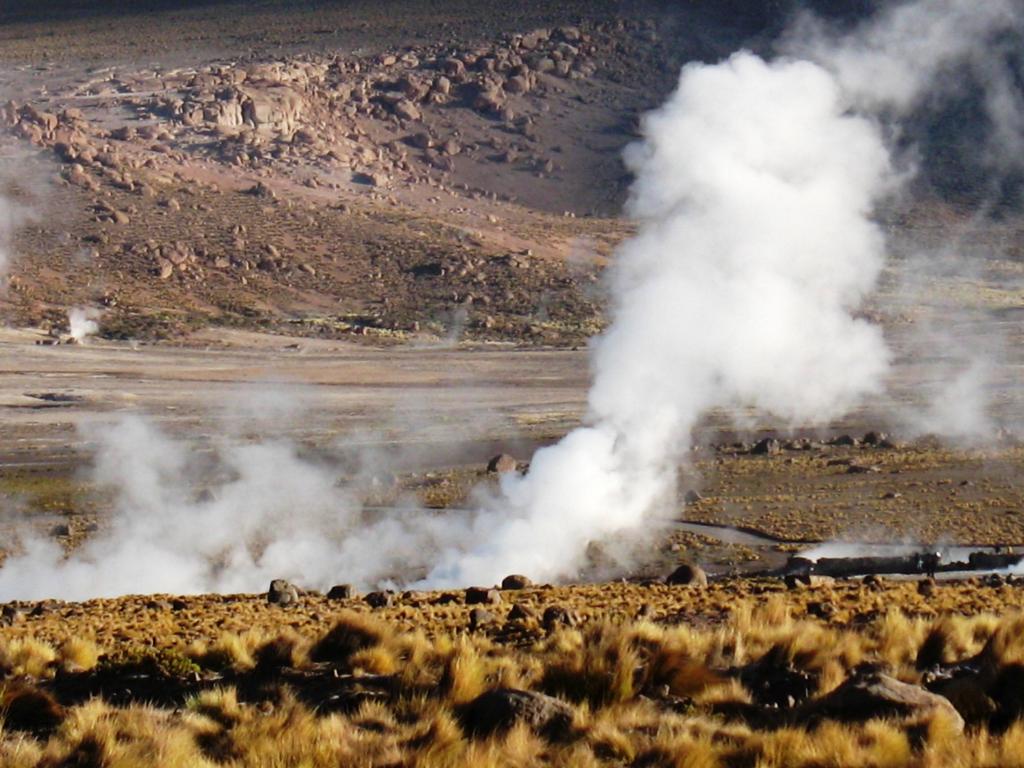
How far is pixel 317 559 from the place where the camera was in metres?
25.7

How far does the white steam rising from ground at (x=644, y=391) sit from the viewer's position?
2555 centimetres

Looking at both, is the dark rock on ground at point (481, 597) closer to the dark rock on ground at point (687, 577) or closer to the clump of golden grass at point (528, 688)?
the clump of golden grass at point (528, 688)

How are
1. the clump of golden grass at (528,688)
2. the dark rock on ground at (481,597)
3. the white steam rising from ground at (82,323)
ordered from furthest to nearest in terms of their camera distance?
1. the white steam rising from ground at (82,323)
2. the dark rock on ground at (481,597)
3. the clump of golden grass at (528,688)

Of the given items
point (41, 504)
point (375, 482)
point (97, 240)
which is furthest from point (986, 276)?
point (41, 504)

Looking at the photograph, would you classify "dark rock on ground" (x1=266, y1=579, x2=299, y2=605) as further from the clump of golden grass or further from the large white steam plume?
the large white steam plume

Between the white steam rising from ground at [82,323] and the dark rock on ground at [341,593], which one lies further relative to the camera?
the white steam rising from ground at [82,323]

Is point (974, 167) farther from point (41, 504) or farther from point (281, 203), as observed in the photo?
point (41, 504)

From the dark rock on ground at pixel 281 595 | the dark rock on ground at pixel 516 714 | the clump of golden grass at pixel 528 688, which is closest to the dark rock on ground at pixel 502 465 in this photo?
the dark rock on ground at pixel 281 595

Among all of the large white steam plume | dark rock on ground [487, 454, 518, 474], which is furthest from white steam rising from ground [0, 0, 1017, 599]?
dark rock on ground [487, 454, 518, 474]

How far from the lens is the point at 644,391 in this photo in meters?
32.6

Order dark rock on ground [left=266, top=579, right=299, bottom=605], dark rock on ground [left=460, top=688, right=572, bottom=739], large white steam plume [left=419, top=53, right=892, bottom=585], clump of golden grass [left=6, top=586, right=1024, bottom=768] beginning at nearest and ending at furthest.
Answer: clump of golden grass [left=6, top=586, right=1024, bottom=768] < dark rock on ground [left=460, top=688, right=572, bottom=739] < dark rock on ground [left=266, top=579, right=299, bottom=605] < large white steam plume [left=419, top=53, right=892, bottom=585]

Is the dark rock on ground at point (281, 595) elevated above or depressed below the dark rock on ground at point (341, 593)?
above

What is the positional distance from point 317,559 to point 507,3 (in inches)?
4752

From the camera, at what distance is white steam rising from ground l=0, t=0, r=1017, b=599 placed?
25.5 metres
